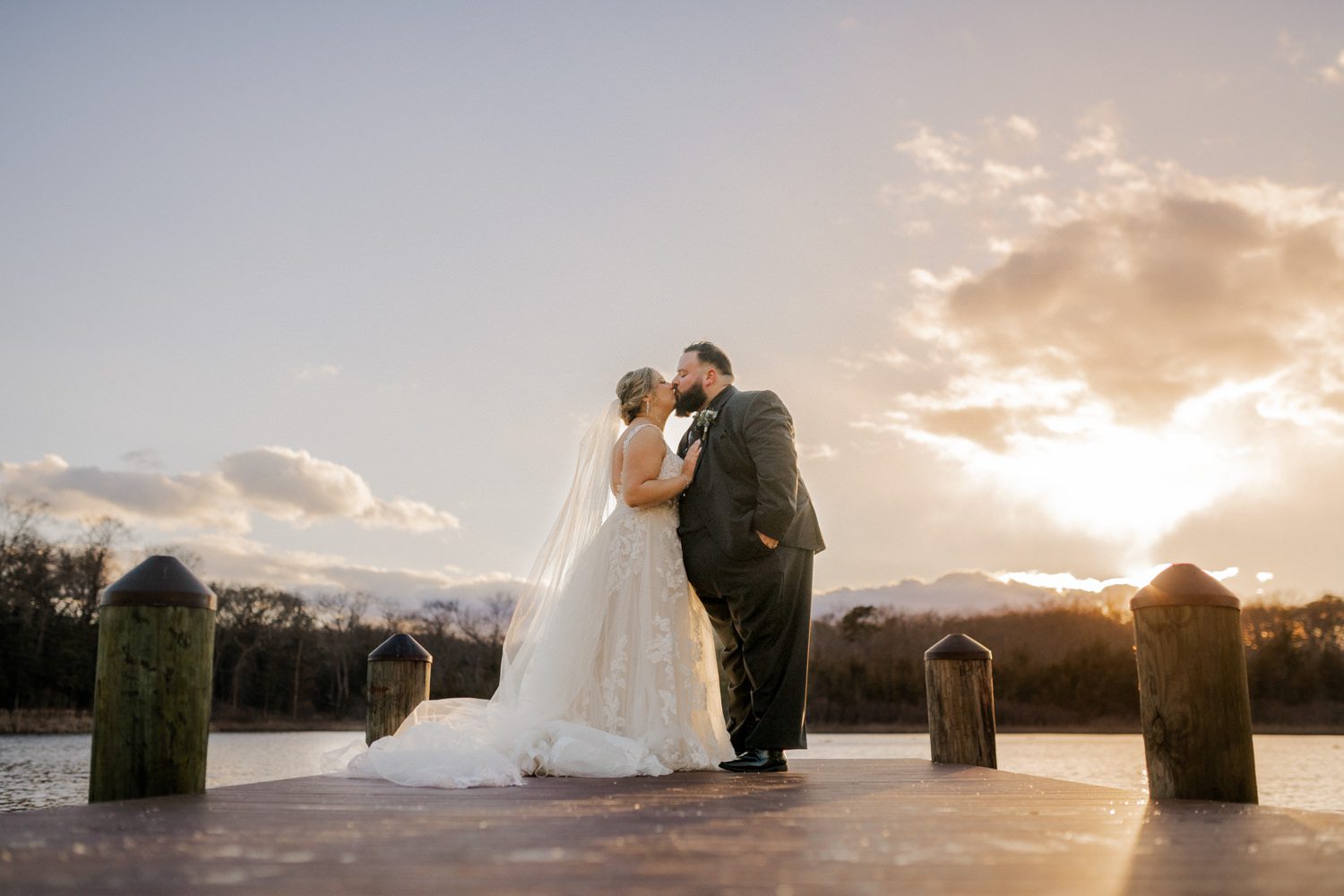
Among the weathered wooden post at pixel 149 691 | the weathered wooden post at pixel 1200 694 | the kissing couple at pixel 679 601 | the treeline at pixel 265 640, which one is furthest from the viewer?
the treeline at pixel 265 640

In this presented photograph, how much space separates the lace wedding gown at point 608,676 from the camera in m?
4.80

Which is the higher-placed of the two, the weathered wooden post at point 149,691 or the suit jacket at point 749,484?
the suit jacket at point 749,484

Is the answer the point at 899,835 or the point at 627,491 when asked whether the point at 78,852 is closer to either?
the point at 899,835

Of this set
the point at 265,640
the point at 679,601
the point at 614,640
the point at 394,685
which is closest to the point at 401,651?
the point at 394,685

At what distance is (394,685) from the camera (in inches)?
283

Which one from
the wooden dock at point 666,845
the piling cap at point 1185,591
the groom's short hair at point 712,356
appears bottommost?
the wooden dock at point 666,845

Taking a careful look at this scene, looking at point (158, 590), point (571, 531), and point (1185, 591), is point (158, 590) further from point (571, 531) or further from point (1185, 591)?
point (1185, 591)

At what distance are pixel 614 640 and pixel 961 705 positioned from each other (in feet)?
7.57

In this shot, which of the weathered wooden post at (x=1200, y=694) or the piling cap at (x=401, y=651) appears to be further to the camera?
the piling cap at (x=401, y=651)

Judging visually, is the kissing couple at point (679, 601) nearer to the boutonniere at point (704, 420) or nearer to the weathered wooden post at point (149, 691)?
the boutonniere at point (704, 420)

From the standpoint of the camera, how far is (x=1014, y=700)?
65938 millimetres

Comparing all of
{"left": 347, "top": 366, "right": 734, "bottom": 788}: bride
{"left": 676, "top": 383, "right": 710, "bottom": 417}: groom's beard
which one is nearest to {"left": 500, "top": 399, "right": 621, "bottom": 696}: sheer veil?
{"left": 347, "top": 366, "right": 734, "bottom": 788}: bride

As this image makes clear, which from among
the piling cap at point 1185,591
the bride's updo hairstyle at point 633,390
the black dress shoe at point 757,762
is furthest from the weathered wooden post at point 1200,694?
the bride's updo hairstyle at point 633,390

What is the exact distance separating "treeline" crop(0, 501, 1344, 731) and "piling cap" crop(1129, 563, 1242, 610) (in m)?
54.8
